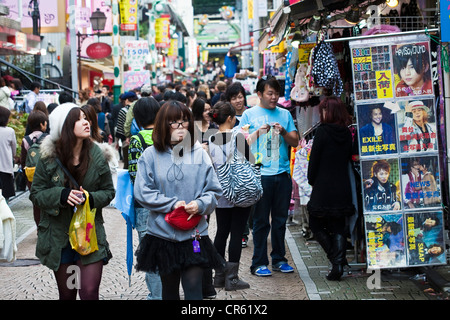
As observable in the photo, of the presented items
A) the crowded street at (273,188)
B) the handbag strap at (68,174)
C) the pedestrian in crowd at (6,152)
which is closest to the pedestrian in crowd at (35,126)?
the crowded street at (273,188)

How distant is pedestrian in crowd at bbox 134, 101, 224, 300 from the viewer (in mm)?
4617

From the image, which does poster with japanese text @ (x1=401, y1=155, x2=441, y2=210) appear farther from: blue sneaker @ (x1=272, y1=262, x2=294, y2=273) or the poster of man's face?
blue sneaker @ (x1=272, y1=262, x2=294, y2=273)

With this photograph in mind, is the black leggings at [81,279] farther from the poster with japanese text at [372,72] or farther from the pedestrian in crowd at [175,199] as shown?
the poster with japanese text at [372,72]

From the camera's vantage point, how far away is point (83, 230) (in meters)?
4.82

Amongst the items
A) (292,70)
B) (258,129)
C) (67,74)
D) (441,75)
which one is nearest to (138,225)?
(258,129)

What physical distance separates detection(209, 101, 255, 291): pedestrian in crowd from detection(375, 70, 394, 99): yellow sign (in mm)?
1423

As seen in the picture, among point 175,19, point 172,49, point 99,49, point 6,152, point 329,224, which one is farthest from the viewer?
point 175,19

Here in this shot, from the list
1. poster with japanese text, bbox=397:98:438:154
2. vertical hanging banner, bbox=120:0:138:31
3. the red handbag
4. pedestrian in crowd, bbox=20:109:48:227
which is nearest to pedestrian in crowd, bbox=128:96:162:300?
the red handbag

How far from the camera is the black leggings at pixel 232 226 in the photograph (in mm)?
6879

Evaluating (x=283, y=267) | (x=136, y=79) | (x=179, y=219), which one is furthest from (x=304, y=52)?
(x=136, y=79)

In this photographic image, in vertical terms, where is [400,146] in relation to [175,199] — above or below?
above

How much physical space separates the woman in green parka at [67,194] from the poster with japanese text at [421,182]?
9.72 ft

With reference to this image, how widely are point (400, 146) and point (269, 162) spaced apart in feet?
5.15

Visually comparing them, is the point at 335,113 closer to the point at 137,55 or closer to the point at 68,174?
the point at 68,174
